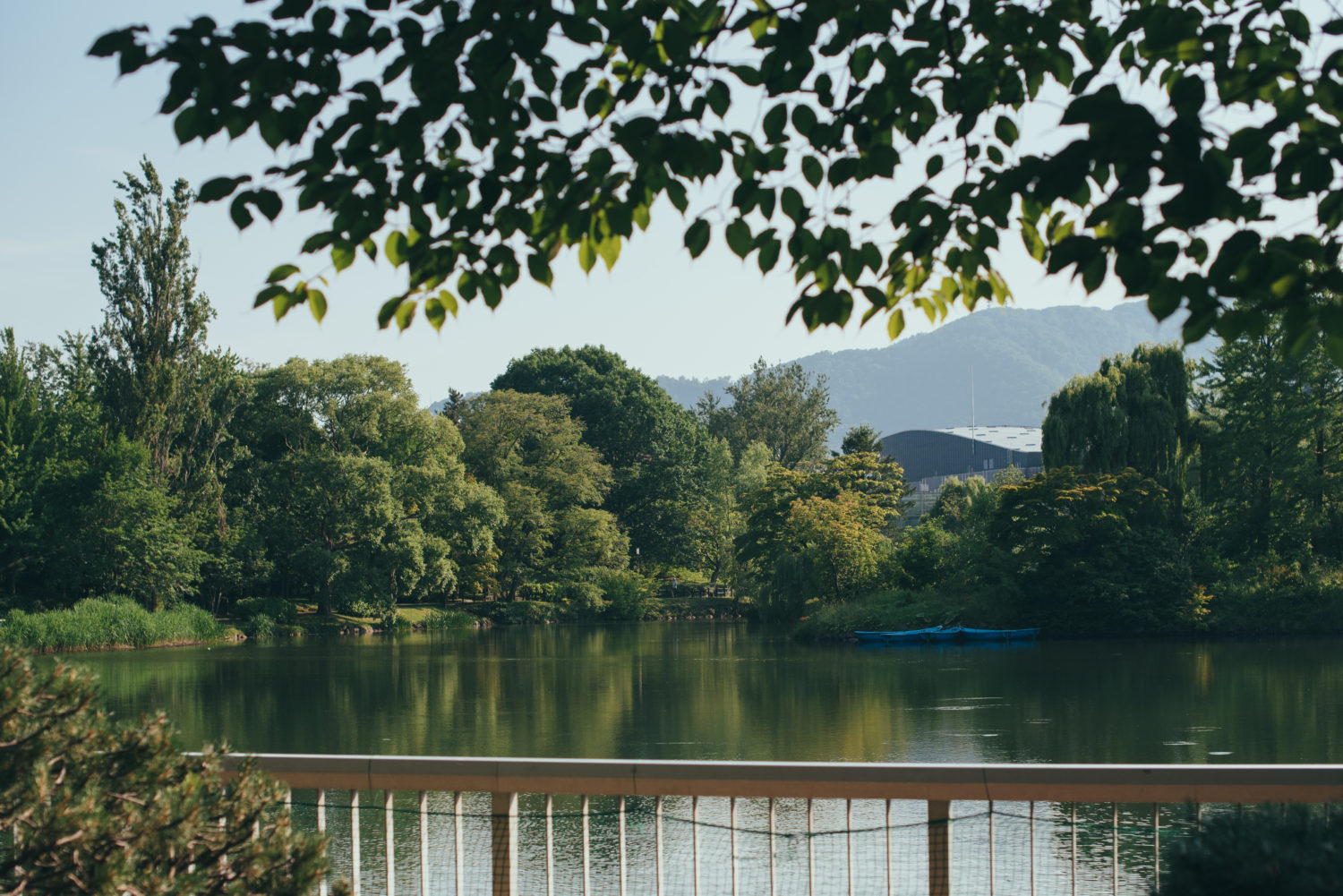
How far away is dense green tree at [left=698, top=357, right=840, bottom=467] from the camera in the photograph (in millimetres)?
72250

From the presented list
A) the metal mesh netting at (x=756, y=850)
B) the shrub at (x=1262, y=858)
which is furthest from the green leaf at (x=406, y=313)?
the metal mesh netting at (x=756, y=850)

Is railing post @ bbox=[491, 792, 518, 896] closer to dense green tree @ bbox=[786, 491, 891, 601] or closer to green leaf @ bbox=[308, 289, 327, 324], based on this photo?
green leaf @ bbox=[308, 289, 327, 324]

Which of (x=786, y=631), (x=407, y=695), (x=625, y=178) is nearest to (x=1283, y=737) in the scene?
(x=407, y=695)

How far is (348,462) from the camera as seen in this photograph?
129ft

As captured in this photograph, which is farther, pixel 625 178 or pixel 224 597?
pixel 224 597

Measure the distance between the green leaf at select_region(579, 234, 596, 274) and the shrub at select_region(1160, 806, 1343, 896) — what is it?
202 centimetres

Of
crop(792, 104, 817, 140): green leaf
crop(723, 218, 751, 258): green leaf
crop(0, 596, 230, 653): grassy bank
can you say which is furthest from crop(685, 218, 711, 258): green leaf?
crop(0, 596, 230, 653): grassy bank

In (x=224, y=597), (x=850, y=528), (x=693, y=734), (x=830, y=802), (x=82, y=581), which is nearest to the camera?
(x=830, y=802)

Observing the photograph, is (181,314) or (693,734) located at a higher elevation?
(181,314)

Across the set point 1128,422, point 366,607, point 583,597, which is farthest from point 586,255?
point 583,597

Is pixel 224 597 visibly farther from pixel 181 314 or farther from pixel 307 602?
pixel 181 314

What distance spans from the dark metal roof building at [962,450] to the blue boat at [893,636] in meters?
34.0

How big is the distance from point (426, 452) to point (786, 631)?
1460 centimetres

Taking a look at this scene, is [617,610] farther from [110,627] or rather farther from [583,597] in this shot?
[110,627]
